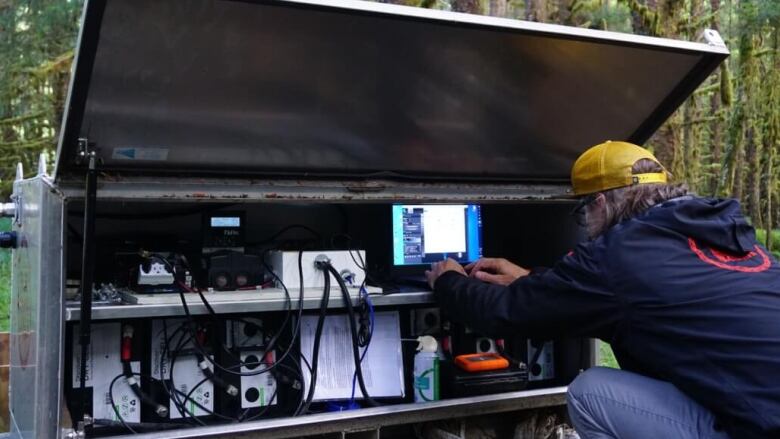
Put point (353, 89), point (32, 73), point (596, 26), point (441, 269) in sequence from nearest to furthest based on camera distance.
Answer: point (353, 89) < point (441, 269) < point (32, 73) < point (596, 26)

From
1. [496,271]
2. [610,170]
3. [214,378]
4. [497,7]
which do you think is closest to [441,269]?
[496,271]

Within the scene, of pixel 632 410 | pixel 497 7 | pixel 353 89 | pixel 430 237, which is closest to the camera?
pixel 632 410

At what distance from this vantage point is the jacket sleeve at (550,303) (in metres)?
2.00

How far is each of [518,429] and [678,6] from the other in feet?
16.3

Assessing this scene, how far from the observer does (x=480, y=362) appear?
8.54ft

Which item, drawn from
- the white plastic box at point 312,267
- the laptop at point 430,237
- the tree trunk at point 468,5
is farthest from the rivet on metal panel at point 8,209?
the tree trunk at point 468,5

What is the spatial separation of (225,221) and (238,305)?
1.36ft

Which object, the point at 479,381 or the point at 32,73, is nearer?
the point at 479,381

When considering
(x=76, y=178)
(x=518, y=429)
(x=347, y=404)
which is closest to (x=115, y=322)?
(x=76, y=178)

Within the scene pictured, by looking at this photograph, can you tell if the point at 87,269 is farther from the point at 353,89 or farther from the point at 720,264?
the point at 720,264

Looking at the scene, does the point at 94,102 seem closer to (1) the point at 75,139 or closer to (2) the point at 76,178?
(1) the point at 75,139

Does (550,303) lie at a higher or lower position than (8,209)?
lower

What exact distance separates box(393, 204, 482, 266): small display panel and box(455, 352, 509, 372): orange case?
45cm

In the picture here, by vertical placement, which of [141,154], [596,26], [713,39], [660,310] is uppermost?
[596,26]
